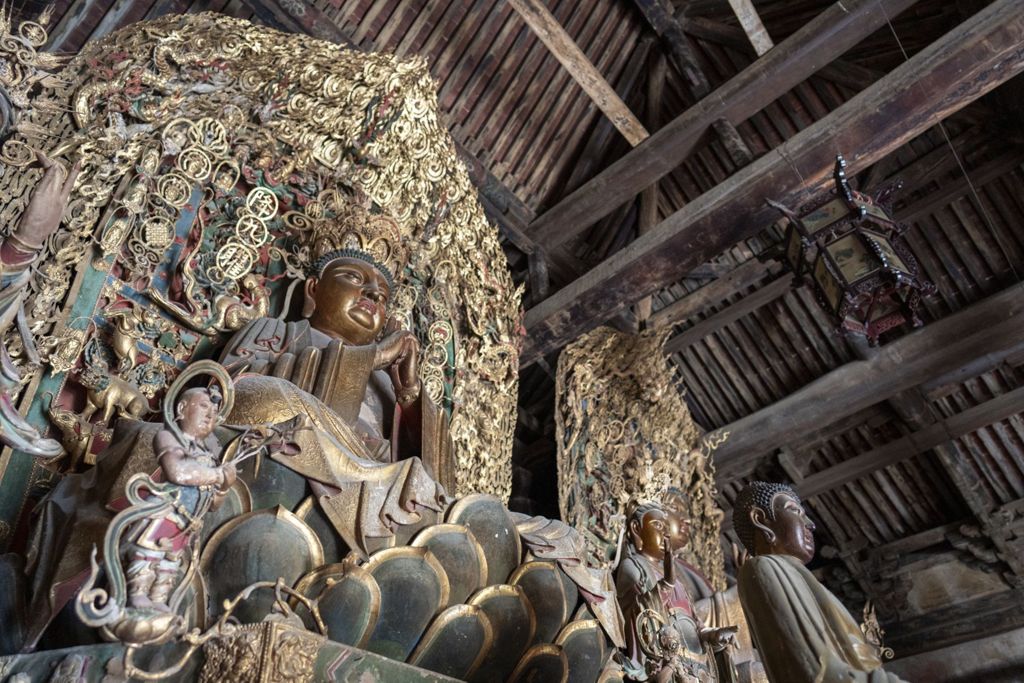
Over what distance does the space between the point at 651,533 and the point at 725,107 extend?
2414 millimetres

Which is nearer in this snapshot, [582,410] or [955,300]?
[582,410]

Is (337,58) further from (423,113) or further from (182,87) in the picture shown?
(182,87)

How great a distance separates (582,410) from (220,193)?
2.69m

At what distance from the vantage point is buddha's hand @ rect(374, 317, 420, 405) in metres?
3.33

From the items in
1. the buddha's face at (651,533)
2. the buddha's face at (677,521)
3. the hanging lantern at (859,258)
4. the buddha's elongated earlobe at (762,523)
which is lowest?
the buddha's elongated earlobe at (762,523)

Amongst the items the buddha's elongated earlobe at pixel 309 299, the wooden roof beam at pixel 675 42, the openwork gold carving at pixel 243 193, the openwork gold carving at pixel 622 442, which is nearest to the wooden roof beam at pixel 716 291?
the openwork gold carving at pixel 622 442

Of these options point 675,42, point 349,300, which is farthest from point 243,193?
point 675,42

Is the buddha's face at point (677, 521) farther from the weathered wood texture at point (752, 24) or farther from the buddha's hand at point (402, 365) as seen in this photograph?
the weathered wood texture at point (752, 24)

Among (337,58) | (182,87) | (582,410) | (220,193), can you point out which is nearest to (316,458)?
(220,193)

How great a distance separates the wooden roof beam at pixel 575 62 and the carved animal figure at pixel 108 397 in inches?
116

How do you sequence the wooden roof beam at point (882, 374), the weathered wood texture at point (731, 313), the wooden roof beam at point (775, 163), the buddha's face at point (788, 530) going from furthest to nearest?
1. the weathered wood texture at point (731, 313)
2. the wooden roof beam at point (882, 374)
3. the wooden roof beam at point (775, 163)
4. the buddha's face at point (788, 530)

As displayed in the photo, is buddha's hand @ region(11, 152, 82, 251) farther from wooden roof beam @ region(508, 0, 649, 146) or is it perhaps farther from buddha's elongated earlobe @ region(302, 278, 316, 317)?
wooden roof beam @ region(508, 0, 649, 146)

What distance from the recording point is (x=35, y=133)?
2938 millimetres

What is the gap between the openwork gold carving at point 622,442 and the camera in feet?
16.2
